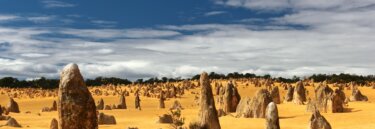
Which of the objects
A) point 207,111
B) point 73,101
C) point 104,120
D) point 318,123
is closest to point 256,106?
point 318,123

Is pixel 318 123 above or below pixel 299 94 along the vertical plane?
below

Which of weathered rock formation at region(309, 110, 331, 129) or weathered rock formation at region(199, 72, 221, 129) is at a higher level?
weathered rock formation at region(199, 72, 221, 129)

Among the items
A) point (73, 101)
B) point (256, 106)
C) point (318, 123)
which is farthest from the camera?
point (256, 106)

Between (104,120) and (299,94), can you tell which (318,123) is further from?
(299,94)

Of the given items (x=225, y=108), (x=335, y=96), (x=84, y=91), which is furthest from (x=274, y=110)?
(x=225, y=108)

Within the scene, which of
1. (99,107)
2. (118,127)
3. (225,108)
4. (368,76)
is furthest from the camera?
(368,76)

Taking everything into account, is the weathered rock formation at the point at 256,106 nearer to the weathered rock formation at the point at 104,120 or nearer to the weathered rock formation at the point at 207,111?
the weathered rock formation at the point at 104,120

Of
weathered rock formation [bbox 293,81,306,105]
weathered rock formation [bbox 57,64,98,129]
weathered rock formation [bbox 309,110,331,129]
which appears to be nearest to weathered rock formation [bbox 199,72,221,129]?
weathered rock formation [bbox 309,110,331,129]

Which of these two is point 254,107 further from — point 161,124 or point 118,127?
point 118,127

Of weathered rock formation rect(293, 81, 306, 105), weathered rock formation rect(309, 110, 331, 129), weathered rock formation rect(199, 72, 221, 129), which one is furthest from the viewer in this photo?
weathered rock formation rect(293, 81, 306, 105)

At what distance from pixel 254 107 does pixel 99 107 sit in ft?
61.3

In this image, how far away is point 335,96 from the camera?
33500 mm

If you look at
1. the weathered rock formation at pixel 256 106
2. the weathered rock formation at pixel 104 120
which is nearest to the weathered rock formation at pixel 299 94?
the weathered rock formation at pixel 256 106

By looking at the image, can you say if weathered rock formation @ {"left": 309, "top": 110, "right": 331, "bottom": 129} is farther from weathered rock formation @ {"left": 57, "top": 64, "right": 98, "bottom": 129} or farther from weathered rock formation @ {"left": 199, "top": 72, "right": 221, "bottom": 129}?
weathered rock formation @ {"left": 57, "top": 64, "right": 98, "bottom": 129}
